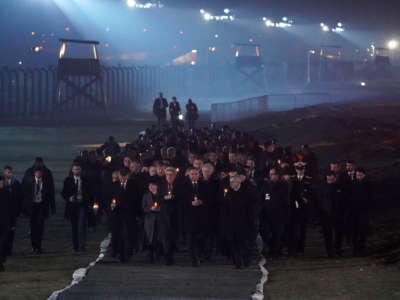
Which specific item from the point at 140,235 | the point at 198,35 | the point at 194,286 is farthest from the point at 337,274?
the point at 198,35

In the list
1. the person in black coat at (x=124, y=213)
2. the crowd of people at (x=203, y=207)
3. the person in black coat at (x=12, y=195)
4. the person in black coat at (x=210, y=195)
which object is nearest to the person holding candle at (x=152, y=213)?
the crowd of people at (x=203, y=207)

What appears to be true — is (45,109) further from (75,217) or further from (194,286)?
(194,286)

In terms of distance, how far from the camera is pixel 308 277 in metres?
13.8

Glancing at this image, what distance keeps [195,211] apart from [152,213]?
0.84m

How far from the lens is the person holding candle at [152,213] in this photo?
1561 centimetres

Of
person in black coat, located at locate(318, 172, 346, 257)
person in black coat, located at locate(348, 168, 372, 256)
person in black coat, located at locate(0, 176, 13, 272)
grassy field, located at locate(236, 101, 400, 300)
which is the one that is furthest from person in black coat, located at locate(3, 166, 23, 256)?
person in black coat, located at locate(348, 168, 372, 256)

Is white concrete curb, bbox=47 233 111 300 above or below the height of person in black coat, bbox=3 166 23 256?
below

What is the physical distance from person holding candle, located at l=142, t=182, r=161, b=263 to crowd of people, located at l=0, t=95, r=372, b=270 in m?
0.02

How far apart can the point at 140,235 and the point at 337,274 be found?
14.9ft

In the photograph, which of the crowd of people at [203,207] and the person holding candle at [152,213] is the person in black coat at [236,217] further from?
the person holding candle at [152,213]

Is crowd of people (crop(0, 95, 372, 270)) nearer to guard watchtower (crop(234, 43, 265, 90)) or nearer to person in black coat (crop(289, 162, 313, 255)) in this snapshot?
person in black coat (crop(289, 162, 313, 255))

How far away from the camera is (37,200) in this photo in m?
17.0

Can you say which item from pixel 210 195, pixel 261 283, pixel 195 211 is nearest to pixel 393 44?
pixel 210 195

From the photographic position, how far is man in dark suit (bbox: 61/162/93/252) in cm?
1695
